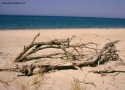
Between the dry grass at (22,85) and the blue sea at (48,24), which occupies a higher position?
the blue sea at (48,24)

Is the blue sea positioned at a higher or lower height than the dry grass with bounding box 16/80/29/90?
higher

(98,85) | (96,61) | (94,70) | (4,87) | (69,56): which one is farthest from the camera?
(69,56)

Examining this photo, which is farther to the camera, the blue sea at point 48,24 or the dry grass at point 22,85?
the blue sea at point 48,24

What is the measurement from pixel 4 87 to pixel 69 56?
2824 millimetres

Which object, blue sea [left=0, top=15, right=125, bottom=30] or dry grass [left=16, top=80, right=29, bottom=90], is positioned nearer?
dry grass [left=16, top=80, right=29, bottom=90]

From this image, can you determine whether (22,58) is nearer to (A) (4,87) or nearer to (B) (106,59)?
(A) (4,87)

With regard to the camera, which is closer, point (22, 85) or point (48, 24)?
point (22, 85)

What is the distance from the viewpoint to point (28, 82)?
419cm

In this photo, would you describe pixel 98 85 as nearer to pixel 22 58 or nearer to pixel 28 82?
pixel 28 82

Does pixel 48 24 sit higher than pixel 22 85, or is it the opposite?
pixel 48 24

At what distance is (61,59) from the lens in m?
6.38

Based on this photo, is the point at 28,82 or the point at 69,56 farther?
the point at 69,56

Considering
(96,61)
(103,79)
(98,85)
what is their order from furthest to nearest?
(96,61) → (103,79) → (98,85)

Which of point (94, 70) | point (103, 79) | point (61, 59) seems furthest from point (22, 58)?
point (103, 79)
